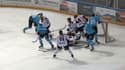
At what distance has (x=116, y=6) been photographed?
57.8 ft

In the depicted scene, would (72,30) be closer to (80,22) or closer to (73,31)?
(73,31)

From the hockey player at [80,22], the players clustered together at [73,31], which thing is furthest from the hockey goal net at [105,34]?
the hockey player at [80,22]

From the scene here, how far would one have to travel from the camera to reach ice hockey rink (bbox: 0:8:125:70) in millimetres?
12445

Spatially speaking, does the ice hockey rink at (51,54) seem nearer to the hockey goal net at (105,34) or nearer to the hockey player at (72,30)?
the hockey goal net at (105,34)

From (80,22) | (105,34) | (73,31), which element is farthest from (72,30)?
(105,34)

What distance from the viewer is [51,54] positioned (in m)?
13.5

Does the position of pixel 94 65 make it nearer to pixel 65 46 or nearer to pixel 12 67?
pixel 65 46

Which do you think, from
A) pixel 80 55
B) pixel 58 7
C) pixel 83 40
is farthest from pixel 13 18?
pixel 80 55

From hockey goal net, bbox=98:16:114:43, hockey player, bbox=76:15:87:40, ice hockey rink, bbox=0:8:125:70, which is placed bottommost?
ice hockey rink, bbox=0:8:125:70

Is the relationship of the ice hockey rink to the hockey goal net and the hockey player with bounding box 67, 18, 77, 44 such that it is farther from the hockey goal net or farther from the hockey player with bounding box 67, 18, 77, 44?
the hockey player with bounding box 67, 18, 77, 44

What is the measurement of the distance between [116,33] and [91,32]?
114 inches

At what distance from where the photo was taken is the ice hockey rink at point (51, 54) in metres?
12.4

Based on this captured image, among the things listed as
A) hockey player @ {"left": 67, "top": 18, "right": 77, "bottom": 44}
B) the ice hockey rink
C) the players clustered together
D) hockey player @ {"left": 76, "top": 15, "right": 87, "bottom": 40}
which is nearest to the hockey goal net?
the ice hockey rink

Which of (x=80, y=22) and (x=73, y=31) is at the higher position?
(x=80, y=22)
